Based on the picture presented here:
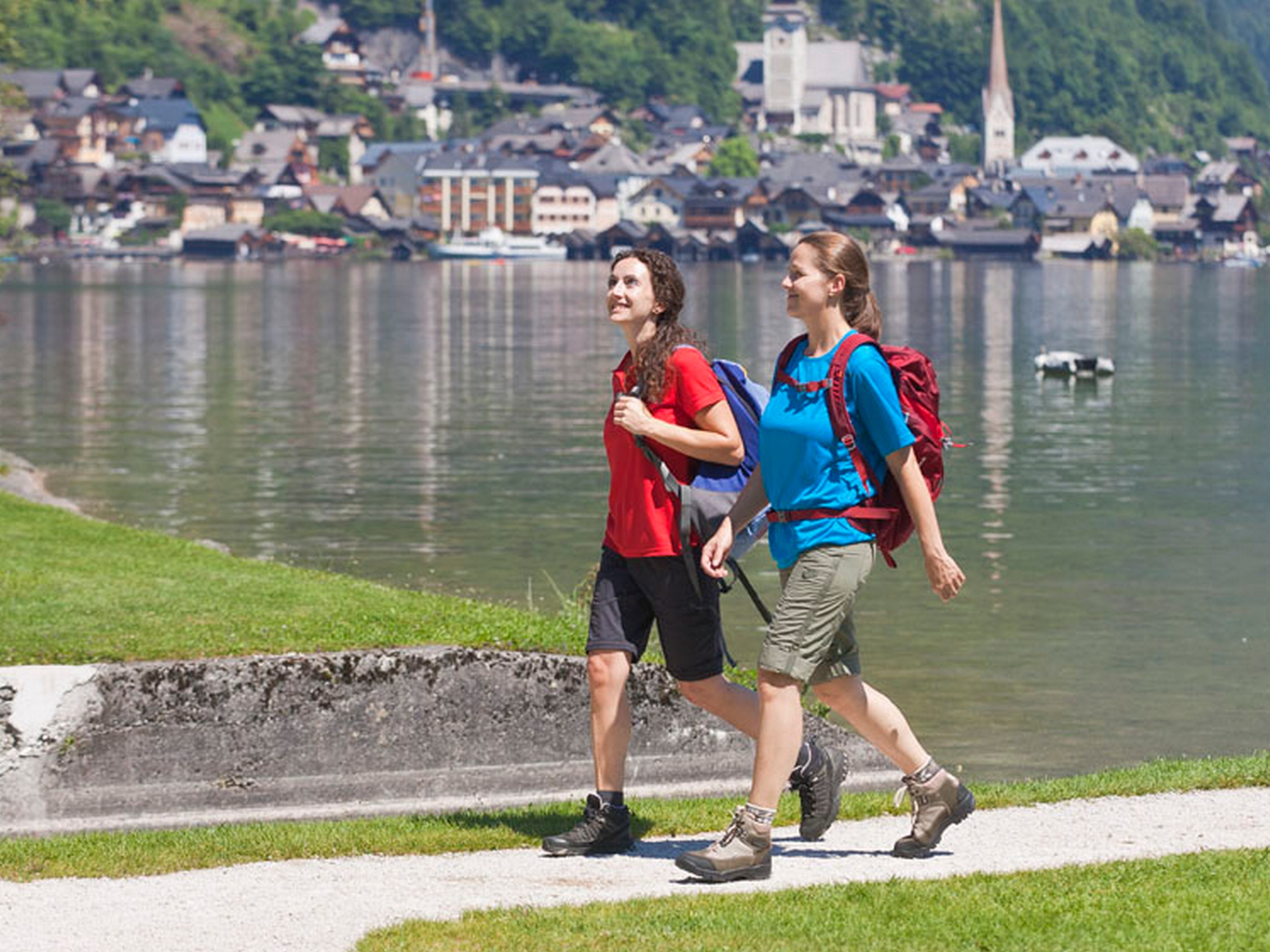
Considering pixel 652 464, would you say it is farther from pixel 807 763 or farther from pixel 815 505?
pixel 807 763

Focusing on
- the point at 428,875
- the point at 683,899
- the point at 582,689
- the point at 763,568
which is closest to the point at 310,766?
the point at 582,689

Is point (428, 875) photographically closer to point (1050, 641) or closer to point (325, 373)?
point (1050, 641)

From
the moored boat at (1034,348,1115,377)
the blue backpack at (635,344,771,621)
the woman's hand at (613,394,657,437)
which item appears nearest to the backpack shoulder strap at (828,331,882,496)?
the blue backpack at (635,344,771,621)

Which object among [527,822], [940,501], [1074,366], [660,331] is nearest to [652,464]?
[660,331]

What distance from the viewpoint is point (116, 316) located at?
91.6 metres

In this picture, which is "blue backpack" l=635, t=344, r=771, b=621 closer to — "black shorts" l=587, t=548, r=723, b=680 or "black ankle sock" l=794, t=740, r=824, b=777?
Result: "black shorts" l=587, t=548, r=723, b=680

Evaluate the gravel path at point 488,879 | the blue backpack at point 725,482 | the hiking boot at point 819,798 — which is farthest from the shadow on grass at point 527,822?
the blue backpack at point 725,482

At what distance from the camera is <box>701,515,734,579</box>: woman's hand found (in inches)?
349

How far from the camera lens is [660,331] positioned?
30.0ft

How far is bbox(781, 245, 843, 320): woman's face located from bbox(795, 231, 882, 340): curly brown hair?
0.02 meters

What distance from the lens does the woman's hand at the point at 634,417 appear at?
890 cm

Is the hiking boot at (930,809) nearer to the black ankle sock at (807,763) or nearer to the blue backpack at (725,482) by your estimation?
the black ankle sock at (807,763)

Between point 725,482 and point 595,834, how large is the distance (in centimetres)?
145

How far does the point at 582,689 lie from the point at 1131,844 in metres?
3.50
